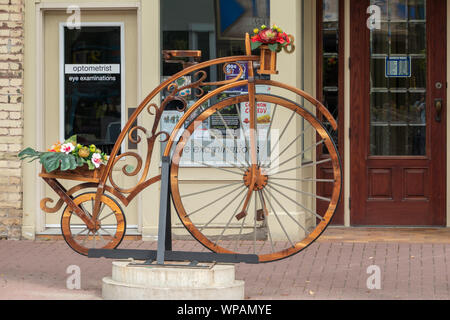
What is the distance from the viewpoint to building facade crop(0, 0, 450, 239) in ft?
31.4

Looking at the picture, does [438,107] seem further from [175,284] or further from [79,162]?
[175,284]

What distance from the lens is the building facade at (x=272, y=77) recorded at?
9586mm

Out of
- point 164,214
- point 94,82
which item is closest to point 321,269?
point 164,214

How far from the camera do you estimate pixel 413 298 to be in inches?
263

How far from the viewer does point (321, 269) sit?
7.98 meters

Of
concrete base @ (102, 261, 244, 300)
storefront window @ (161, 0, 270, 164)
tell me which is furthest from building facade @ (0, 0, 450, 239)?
concrete base @ (102, 261, 244, 300)

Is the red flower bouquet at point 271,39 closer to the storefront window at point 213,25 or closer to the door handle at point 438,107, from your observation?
the storefront window at point 213,25

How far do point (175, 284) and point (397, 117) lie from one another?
477cm

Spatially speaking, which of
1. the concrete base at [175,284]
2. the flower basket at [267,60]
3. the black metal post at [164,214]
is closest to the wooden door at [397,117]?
the flower basket at [267,60]

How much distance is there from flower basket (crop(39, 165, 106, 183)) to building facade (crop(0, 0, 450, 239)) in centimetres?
265

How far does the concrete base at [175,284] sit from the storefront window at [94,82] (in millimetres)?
3624

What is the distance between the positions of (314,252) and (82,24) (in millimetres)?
3440
